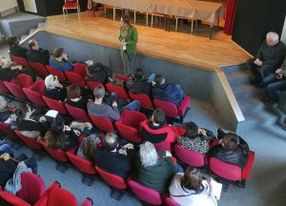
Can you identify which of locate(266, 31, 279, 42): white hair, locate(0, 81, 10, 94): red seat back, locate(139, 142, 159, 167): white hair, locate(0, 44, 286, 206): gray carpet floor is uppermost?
locate(266, 31, 279, 42): white hair

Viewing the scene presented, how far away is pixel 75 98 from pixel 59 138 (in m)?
0.86

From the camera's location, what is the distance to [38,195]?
3234mm

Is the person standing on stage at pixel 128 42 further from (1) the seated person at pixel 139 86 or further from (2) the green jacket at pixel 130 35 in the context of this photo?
(1) the seated person at pixel 139 86

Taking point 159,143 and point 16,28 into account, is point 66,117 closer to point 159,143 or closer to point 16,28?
point 159,143

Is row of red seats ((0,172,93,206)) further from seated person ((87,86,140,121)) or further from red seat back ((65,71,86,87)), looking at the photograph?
red seat back ((65,71,86,87))

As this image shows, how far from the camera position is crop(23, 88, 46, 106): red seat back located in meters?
5.20

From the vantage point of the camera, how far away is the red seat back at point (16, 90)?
5511 mm

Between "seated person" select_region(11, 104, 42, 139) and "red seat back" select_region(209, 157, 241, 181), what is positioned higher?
"seated person" select_region(11, 104, 42, 139)

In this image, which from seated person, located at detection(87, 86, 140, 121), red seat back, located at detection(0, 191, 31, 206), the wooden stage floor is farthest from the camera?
the wooden stage floor

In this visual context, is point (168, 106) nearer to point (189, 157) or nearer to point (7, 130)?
point (189, 157)

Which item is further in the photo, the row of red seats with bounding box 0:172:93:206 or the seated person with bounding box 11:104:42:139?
the seated person with bounding box 11:104:42:139

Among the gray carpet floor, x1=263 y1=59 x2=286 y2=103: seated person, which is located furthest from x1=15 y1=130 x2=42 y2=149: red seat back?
x1=263 y1=59 x2=286 y2=103: seated person

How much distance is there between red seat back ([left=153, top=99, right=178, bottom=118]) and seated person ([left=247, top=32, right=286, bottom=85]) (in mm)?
1799

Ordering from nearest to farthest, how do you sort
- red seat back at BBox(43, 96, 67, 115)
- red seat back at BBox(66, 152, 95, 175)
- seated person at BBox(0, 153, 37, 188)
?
1. seated person at BBox(0, 153, 37, 188)
2. red seat back at BBox(66, 152, 95, 175)
3. red seat back at BBox(43, 96, 67, 115)
